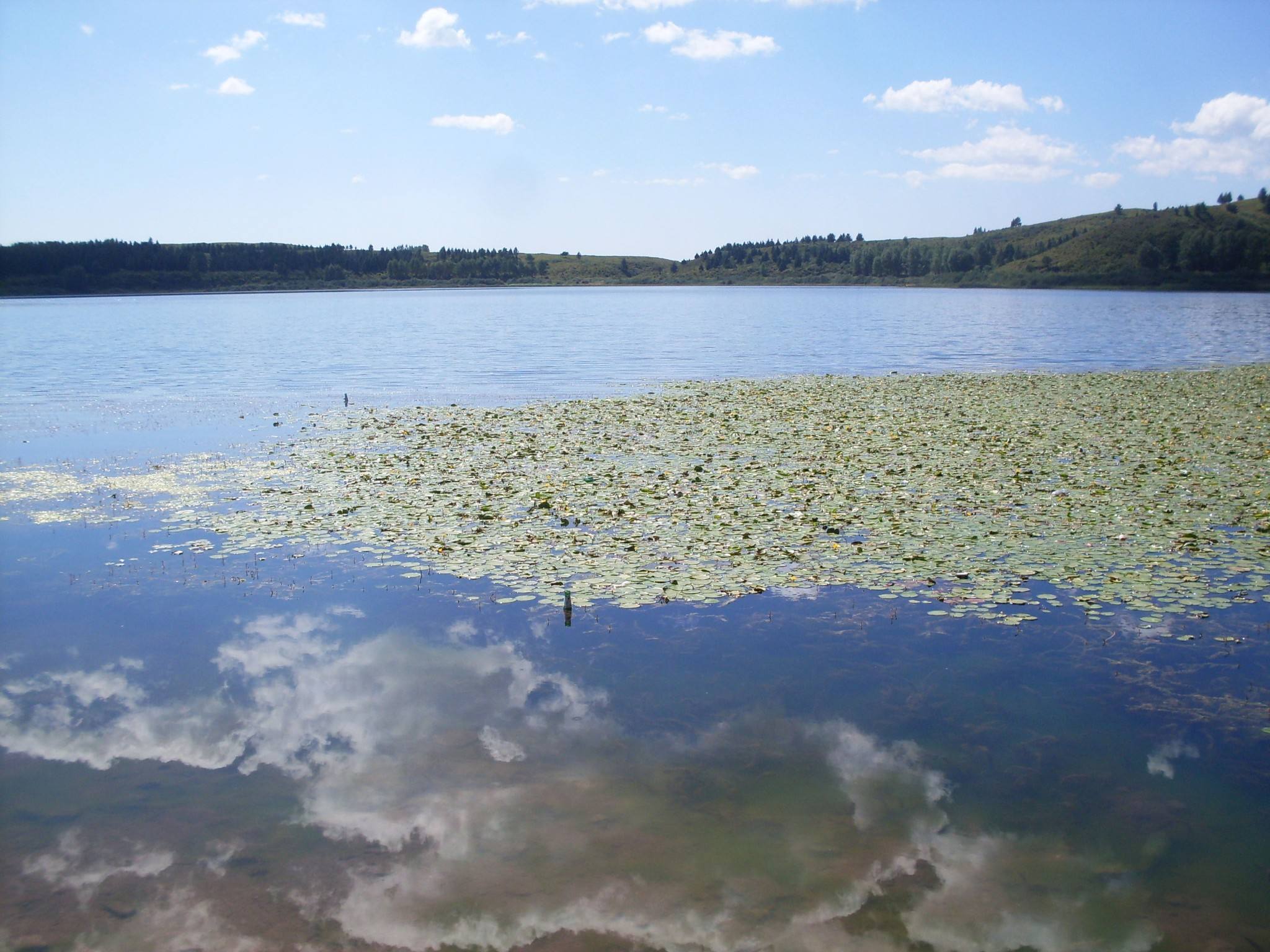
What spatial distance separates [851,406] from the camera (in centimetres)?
3009

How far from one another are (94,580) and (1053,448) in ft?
65.2

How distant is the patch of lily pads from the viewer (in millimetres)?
12875

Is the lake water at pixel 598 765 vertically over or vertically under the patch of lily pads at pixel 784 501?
under

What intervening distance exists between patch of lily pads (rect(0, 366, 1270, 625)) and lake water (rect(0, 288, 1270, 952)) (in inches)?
23.9

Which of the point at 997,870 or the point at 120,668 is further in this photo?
the point at 120,668

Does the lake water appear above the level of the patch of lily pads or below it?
below

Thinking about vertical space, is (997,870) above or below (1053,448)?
below

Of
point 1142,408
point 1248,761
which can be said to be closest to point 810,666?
point 1248,761

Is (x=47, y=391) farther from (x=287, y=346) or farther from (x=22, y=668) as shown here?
(x=22, y=668)

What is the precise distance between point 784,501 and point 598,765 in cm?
917

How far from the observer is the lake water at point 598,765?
666cm

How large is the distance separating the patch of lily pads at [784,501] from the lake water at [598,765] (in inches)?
23.9

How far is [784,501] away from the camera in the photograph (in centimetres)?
1691

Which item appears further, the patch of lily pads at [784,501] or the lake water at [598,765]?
the patch of lily pads at [784,501]
